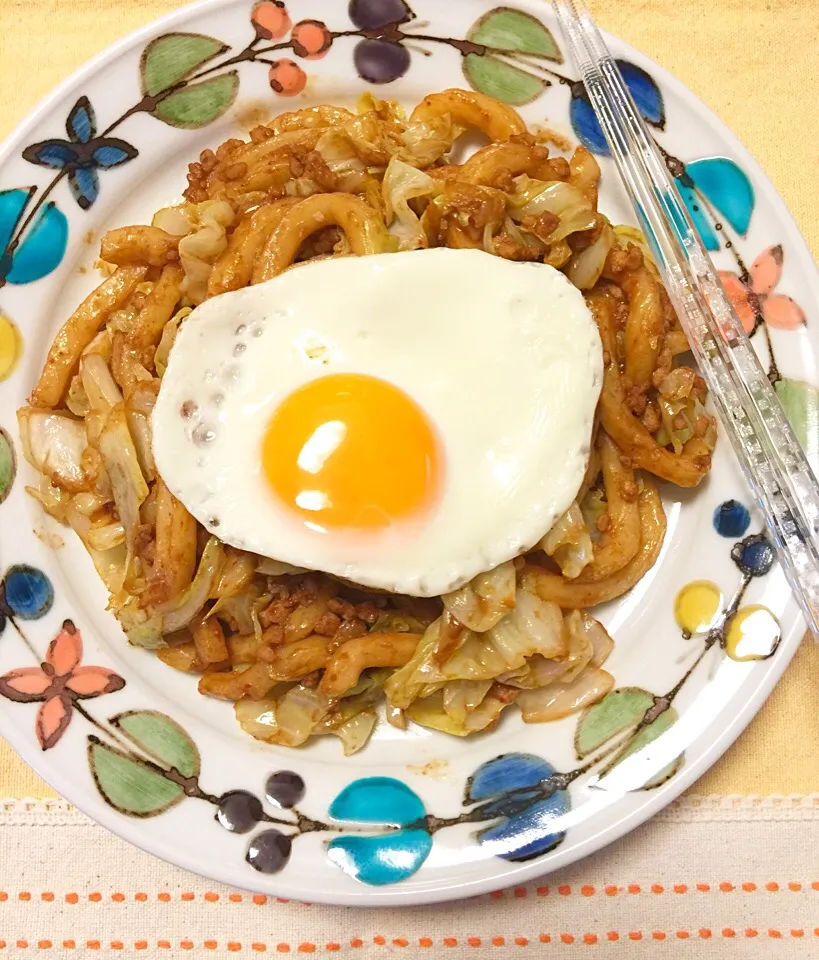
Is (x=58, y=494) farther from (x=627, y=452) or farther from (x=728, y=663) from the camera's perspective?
(x=728, y=663)

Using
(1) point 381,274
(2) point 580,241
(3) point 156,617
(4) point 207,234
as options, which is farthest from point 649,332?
(3) point 156,617

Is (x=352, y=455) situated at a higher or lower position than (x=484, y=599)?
higher

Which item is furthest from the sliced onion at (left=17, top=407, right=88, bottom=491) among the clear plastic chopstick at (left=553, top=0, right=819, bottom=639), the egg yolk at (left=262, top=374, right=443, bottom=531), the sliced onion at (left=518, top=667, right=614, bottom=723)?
the clear plastic chopstick at (left=553, top=0, right=819, bottom=639)

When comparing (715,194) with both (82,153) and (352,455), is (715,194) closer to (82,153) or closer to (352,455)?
(352,455)

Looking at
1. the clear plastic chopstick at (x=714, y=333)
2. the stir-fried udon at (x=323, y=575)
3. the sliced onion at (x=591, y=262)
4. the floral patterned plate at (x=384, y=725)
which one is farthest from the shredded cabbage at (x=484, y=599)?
the sliced onion at (x=591, y=262)

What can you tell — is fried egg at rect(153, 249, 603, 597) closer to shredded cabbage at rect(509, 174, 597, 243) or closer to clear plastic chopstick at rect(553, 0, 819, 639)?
shredded cabbage at rect(509, 174, 597, 243)

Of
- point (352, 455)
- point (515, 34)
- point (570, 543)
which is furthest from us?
point (515, 34)

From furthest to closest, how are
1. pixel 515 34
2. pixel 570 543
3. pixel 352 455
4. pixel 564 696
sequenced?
1. pixel 515 34
2. pixel 564 696
3. pixel 570 543
4. pixel 352 455

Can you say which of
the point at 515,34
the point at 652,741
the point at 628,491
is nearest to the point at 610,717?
the point at 652,741
